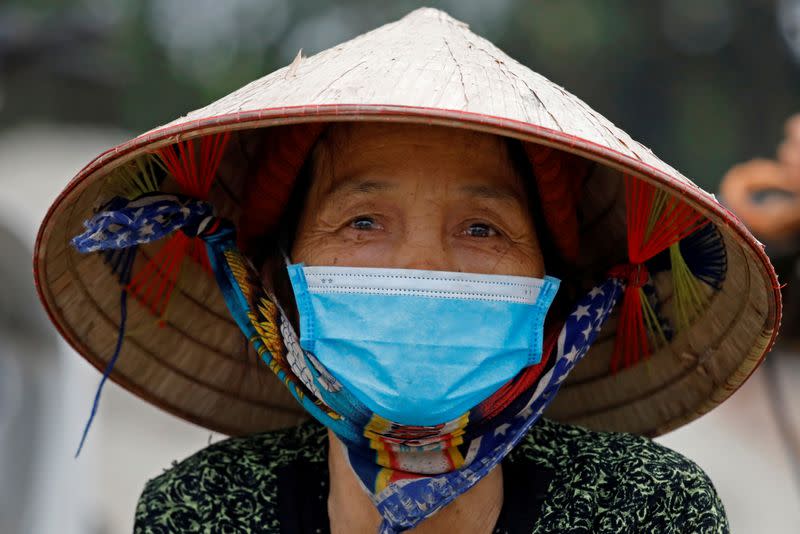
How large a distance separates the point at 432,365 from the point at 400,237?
0.87ft

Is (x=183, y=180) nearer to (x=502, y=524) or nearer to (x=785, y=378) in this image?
(x=502, y=524)

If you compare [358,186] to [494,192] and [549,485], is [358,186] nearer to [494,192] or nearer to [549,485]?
[494,192]

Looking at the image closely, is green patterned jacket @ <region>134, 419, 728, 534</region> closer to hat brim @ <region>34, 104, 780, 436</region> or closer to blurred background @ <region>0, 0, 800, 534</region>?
hat brim @ <region>34, 104, 780, 436</region>

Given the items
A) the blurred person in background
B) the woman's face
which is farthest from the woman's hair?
the blurred person in background

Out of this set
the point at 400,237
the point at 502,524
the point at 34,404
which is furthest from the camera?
the point at 34,404

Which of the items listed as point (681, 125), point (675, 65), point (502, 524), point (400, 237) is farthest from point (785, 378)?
point (675, 65)

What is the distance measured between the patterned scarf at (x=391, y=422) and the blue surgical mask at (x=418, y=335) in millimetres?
46

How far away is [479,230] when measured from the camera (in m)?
1.94

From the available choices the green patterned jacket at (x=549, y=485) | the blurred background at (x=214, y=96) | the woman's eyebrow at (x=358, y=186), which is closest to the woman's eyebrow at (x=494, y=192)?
the woman's eyebrow at (x=358, y=186)

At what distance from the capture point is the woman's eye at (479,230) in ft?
6.34

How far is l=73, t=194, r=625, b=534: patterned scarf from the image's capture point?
5.98ft

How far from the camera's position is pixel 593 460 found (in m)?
2.09

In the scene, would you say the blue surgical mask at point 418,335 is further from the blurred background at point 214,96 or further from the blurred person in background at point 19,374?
the blurred person in background at point 19,374

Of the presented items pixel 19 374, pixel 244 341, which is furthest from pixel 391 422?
pixel 19 374
